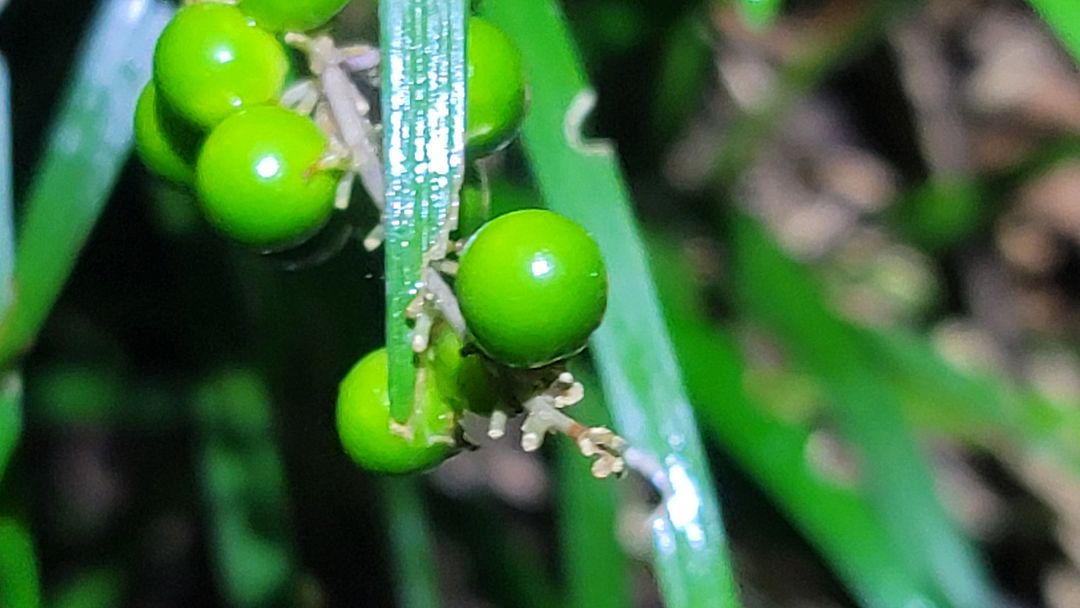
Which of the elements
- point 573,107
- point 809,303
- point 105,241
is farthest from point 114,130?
point 809,303

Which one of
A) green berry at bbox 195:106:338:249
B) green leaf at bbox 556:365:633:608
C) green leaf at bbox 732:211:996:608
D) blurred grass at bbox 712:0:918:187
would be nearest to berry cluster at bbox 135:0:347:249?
green berry at bbox 195:106:338:249

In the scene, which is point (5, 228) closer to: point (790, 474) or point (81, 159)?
point (81, 159)

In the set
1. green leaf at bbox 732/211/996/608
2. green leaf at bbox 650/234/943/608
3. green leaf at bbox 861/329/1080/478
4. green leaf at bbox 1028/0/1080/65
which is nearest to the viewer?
green leaf at bbox 1028/0/1080/65

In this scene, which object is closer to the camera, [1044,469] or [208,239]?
[208,239]

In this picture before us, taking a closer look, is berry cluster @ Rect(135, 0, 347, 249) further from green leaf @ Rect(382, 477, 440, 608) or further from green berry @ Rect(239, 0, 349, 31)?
green leaf @ Rect(382, 477, 440, 608)

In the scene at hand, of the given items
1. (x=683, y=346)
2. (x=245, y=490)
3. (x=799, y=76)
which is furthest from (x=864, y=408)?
(x=245, y=490)

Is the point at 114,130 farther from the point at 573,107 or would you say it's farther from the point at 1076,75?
the point at 1076,75

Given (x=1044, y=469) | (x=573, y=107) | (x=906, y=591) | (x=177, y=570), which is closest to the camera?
(x=573, y=107)
